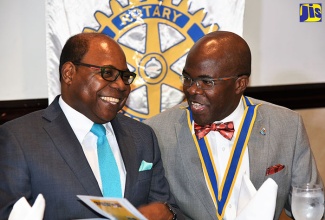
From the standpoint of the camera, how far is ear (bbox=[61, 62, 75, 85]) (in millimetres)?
3092

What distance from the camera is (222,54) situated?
3.47 m

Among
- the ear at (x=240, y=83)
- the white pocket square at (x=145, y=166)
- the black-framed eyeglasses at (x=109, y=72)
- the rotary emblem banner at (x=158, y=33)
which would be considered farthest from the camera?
the rotary emblem banner at (x=158, y=33)

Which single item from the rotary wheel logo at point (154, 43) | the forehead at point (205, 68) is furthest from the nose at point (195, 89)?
the rotary wheel logo at point (154, 43)

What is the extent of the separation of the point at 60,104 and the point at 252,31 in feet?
9.31

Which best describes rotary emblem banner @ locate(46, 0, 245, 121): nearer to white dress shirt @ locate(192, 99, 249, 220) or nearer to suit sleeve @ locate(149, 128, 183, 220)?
white dress shirt @ locate(192, 99, 249, 220)

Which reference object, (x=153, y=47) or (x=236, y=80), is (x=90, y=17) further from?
(x=236, y=80)

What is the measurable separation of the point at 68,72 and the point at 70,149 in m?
0.39

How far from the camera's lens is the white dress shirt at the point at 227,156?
11.0ft

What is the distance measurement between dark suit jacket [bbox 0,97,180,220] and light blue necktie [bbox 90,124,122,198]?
0.18 ft

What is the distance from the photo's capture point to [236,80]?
3.55 metres

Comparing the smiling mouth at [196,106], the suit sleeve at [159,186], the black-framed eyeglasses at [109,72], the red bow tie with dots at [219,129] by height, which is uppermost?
the black-framed eyeglasses at [109,72]

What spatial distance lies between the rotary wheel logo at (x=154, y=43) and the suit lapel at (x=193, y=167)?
124 centimetres

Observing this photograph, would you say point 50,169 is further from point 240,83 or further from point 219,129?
point 240,83

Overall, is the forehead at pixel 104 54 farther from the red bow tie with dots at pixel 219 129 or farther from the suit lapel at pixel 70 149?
the red bow tie with dots at pixel 219 129
